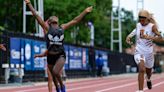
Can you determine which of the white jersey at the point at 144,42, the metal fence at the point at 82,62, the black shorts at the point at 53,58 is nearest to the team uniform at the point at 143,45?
the white jersey at the point at 144,42

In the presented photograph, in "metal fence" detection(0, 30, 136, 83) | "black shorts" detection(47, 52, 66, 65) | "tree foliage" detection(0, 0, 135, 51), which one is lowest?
"metal fence" detection(0, 30, 136, 83)

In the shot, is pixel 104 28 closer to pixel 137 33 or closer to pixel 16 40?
pixel 16 40

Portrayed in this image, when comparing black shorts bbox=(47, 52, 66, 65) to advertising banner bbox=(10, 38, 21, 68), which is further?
advertising banner bbox=(10, 38, 21, 68)

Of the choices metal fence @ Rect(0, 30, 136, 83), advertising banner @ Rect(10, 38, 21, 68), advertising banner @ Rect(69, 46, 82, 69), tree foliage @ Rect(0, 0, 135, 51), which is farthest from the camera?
tree foliage @ Rect(0, 0, 135, 51)

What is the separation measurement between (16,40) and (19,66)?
1361 mm

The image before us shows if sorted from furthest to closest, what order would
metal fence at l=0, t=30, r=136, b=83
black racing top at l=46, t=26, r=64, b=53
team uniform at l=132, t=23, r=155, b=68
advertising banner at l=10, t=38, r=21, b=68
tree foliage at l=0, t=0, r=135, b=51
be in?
tree foliage at l=0, t=0, r=135, b=51, advertising banner at l=10, t=38, r=21, b=68, metal fence at l=0, t=30, r=136, b=83, team uniform at l=132, t=23, r=155, b=68, black racing top at l=46, t=26, r=64, b=53

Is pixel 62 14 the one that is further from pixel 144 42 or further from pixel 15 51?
pixel 144 42

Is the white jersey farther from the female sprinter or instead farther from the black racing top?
the black racing top

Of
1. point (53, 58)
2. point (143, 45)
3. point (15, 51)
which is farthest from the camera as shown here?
point (15, 51)

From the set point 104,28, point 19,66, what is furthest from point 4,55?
point 104,28

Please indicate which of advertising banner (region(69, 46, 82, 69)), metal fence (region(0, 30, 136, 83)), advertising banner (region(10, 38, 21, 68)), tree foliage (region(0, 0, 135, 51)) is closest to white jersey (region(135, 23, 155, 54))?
metal fence (region(0, 30, 136, 83))

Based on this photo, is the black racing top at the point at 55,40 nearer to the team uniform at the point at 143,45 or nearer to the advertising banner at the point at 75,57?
the team uniform at the point at 143,45

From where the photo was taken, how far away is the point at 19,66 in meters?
29.3

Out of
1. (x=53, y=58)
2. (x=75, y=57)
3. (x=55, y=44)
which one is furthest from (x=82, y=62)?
(x=55, y=44)
